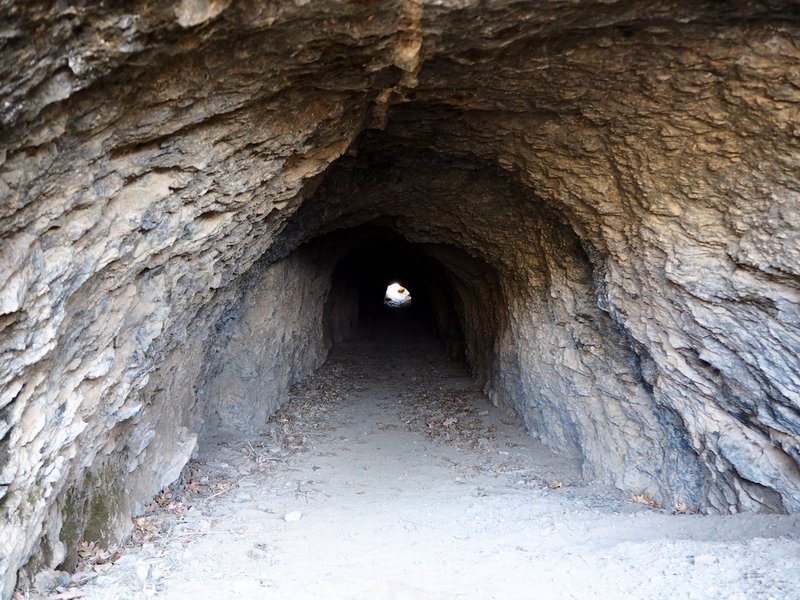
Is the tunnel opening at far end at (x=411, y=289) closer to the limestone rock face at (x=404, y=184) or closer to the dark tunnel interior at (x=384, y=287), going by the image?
the dark tunnel interior at (x=384, y=287)

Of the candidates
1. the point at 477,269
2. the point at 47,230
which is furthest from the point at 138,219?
the point at 477,269

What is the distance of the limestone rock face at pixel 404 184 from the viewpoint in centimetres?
321

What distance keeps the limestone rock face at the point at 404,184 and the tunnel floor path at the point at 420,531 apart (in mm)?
490

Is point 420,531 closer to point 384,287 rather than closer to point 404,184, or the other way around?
point 404,184

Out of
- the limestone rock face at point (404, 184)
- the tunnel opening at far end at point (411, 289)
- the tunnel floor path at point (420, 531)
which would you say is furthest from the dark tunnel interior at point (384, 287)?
the limestone rock face at point (404, 184)

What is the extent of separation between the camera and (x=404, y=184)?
7.84m

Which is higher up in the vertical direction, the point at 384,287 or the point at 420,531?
the point at 384,287

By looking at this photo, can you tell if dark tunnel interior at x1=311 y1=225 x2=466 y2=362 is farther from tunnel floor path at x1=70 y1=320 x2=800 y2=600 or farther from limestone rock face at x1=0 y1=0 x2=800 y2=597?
limestone rock face at x1=0 y1=0 x2=800 y2=597

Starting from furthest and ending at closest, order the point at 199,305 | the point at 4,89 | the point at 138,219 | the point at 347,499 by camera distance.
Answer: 1. the point at 347,499
2. the point at 199,305
3. the point at 138,219
4. the point at 4,89

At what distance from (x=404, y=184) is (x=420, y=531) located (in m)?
4.35

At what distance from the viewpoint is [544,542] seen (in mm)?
5152

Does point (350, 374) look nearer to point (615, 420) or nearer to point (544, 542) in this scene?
point (615, 420)

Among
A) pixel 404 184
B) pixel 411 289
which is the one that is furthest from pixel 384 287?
pixel 404 184

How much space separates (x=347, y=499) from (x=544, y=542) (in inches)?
89.3
